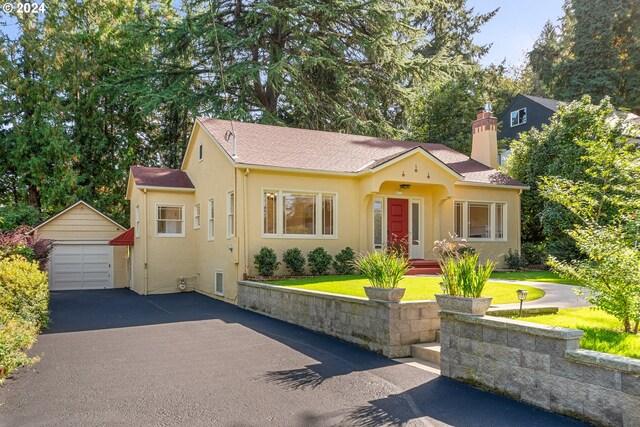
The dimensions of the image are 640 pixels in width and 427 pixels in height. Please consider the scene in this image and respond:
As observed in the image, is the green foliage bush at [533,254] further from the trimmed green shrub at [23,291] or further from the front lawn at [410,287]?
the trimmed green shrub at [23,291]

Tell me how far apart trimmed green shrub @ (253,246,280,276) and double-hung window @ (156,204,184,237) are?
18.4ft

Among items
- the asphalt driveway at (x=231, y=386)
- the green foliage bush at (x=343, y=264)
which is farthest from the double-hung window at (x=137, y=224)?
the asphalt driveway at (x=231, y=386)

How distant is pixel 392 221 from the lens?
15984 millimetres

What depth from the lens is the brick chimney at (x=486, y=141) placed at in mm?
19688

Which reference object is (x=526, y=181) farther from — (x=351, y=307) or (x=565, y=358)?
(x=565, y=358)

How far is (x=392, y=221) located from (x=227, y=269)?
18.6 feet

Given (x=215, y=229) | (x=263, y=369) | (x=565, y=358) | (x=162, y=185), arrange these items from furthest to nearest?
(x=162, y=185), (x=215, y=229), (x=263, y=369), (x=565, y=358)

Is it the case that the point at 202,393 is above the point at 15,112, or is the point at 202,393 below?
below

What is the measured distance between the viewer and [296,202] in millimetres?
14477

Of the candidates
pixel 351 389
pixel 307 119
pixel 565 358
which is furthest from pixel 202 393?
pixel 307 119

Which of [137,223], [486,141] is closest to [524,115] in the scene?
[486,141]

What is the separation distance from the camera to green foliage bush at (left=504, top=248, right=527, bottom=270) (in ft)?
56.1

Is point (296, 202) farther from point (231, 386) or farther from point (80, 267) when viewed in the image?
point (80, 267)

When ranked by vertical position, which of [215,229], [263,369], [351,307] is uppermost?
[215,229]
